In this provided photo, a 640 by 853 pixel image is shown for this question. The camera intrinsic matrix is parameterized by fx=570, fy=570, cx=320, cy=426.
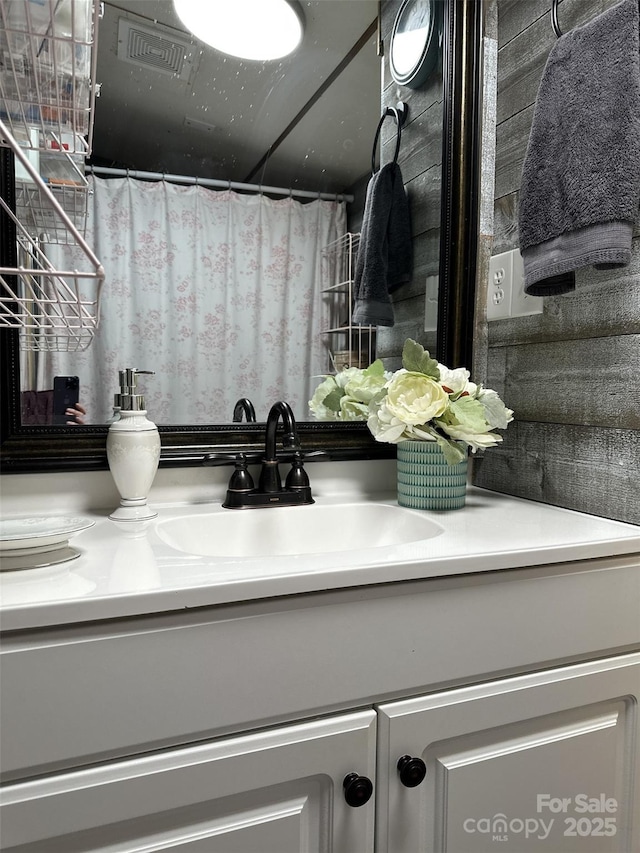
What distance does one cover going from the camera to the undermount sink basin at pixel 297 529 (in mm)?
979

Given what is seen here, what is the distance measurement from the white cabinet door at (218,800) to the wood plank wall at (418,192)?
795 millimetres

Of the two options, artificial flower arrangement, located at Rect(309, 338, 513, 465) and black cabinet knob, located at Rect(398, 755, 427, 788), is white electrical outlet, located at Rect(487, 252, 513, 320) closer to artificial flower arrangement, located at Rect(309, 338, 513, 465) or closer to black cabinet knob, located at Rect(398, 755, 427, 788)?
artificial flower arrangement, located at Rect(309, 338, 513, 465)

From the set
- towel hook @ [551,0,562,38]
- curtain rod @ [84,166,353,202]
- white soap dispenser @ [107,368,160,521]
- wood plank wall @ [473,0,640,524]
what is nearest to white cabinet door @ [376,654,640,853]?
wood plank wall @ [473,0,640,524]

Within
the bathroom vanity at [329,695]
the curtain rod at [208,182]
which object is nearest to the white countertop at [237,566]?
the bathroom vanity at [329,695]

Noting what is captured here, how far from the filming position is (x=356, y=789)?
0.71 metres

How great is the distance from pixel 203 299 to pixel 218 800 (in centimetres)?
84

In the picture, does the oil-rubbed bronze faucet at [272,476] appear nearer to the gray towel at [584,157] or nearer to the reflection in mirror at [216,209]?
the reflection in mirror at [216,209]

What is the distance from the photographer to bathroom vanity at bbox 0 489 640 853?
0.60 meters

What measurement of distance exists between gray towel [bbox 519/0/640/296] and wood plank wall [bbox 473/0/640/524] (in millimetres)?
82

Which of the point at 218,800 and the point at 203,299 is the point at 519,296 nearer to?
the point at 203,299

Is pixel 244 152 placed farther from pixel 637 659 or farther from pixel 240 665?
pixel 637 659

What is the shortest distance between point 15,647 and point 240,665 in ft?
0.78

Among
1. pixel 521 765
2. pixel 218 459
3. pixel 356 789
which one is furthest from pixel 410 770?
pixel 218 459

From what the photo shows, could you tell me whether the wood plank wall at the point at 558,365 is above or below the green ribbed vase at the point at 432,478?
above
